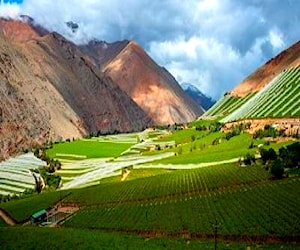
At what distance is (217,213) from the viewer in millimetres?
78938

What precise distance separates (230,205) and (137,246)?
2865 cm

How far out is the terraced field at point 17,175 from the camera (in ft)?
482

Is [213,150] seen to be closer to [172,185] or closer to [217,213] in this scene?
[172,185]

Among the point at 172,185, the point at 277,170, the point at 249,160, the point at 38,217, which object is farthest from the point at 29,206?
the point at 277,170

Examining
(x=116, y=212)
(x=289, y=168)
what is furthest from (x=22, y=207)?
(x=289, y=168)

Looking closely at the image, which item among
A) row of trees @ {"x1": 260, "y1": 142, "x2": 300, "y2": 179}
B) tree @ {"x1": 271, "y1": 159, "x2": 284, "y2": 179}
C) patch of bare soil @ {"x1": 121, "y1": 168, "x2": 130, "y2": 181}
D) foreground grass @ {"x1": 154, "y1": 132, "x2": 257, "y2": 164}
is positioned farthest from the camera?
foreground grass @ {"x1": 154, "y1": 132, "x2": 257, "y2": 164}

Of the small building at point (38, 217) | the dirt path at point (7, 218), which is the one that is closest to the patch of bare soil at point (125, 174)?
the dirt path at point (7, 218)

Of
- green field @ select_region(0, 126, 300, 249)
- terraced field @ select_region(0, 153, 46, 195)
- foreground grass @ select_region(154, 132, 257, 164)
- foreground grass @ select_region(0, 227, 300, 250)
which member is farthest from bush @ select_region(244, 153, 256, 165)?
terraced field @ select_region(0, 153, 46, 195)

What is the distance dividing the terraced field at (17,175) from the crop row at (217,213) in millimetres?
52250

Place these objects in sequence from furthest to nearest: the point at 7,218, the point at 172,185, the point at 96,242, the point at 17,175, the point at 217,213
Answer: the point at 17,175 → the point at 172,185 → the point at 7,218 → the point at 217,213 → the point at 96,242

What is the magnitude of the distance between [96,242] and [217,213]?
24.3m

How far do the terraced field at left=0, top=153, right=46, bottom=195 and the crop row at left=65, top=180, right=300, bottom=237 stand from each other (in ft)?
171

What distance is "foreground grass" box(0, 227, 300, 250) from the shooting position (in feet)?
190

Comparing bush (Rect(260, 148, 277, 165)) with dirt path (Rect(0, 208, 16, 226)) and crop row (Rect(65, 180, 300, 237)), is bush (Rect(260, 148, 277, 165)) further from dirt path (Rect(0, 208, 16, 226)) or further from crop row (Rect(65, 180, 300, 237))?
dirt path (Rect(0, 208, 16, 226))
